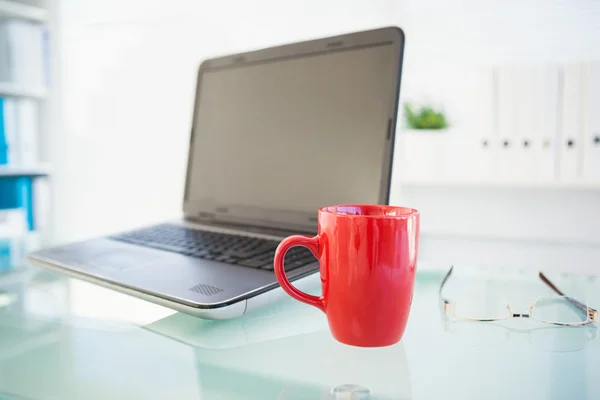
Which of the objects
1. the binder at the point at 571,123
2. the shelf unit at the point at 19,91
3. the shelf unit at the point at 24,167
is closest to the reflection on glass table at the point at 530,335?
the binder at the point at 571,123

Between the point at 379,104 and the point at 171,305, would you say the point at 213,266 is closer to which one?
the point at 171,305

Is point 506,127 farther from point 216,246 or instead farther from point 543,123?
point 216,246

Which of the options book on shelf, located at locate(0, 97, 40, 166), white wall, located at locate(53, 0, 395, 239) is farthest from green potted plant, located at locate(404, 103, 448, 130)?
book on shelf, located at locate(0, 97, 40, 166)

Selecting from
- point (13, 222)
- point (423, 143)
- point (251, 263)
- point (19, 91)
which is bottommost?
point (13, 222)

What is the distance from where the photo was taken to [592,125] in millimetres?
1540

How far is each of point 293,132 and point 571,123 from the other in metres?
1.21

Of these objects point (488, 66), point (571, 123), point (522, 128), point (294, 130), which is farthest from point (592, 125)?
point (294, 130)

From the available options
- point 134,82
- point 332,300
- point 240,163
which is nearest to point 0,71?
point 134,82

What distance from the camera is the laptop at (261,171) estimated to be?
0.52 metres

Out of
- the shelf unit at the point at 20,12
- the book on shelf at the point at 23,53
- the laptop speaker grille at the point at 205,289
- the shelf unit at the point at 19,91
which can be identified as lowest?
the laptop speaker grille at the point at 205,289

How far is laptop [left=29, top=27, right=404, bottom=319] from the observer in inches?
→ 20.5

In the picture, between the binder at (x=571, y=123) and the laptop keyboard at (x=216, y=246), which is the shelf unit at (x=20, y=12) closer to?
the laptop keyboard at (x=216, y=246)

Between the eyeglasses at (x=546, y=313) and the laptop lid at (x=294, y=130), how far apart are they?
7.2 inches

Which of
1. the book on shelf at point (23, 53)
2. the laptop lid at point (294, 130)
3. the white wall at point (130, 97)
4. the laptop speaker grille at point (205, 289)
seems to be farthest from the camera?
the white wall at point (130, 97)
